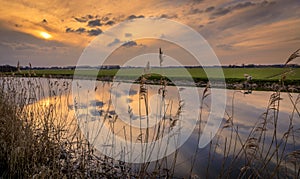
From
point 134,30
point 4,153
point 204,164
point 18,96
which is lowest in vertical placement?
point 204,164

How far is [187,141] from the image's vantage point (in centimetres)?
695

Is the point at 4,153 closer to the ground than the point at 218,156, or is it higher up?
higher up

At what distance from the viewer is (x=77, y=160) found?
5.21 m

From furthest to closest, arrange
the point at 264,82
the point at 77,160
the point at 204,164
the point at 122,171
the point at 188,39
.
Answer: the point at 264,82, the point at 204,164, the point at 77,160, the point at 122,171, the point at 188,39

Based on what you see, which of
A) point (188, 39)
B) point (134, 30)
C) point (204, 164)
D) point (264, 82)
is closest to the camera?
point (188, 39)

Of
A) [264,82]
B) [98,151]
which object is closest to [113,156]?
[98,151]

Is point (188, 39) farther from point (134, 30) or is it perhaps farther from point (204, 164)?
point (204, 164)

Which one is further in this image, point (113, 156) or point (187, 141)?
point (187, 141)

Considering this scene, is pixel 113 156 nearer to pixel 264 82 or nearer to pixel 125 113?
pixel 125 113

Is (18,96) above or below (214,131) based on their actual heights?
above

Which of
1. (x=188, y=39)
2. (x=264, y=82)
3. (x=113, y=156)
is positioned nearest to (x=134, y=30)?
(x=188, y=39)

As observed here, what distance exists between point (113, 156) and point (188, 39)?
11.0 ft

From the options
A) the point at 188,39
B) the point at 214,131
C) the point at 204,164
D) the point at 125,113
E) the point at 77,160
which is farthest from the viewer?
the point at 125,113

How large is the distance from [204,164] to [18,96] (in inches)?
235
